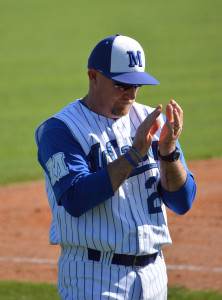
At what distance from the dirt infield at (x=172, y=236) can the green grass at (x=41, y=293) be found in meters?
0.20

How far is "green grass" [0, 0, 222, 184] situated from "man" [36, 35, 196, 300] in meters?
6.81

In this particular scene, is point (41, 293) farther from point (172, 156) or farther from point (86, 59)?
point (86, 59)

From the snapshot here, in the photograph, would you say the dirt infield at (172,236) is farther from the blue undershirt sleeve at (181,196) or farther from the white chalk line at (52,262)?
the blue undershirt sleeve at (181,196)

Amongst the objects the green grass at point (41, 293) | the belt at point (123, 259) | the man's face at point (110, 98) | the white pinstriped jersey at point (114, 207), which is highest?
the man's face at point (110, 98)

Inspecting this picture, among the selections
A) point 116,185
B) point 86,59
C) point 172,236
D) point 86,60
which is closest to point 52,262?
point 172,236

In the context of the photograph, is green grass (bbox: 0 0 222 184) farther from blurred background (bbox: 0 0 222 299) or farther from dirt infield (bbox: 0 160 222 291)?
dirt infield (bbox: 0 160 222 291)

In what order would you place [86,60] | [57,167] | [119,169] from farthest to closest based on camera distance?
1. [86,60]
2. [57,167]
3. [119,169]

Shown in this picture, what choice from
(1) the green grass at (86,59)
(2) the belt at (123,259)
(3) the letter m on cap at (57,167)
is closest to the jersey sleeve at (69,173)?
(3) the letter m on cap at (57,167)

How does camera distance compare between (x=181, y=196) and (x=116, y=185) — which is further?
(x=181, y=196)

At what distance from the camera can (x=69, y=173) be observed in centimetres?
282

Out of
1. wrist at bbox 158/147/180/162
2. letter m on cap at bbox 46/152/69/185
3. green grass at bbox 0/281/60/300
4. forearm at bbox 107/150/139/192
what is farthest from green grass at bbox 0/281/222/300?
forearm at bbox 107/150/139/192

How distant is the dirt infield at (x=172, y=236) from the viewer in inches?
239

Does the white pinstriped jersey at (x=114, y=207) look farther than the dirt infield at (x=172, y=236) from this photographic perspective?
No

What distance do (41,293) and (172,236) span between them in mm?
2112
